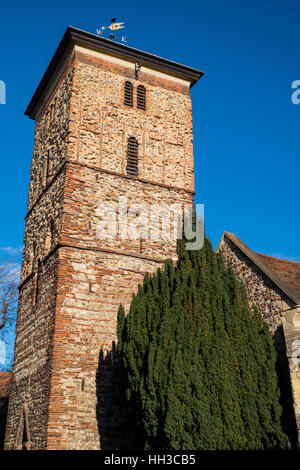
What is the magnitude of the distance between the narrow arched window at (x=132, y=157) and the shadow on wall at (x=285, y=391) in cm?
760

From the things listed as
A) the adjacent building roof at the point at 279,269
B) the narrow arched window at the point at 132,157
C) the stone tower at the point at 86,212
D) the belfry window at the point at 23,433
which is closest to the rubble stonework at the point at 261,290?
the adjacent building roof at the point at 279,269

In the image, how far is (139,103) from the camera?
60.4 ft

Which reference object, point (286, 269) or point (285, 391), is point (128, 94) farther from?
point (285, 391)

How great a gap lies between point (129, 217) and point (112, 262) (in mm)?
1756

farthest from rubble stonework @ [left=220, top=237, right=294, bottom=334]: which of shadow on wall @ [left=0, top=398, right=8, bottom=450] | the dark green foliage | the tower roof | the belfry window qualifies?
shadow on wall @ [left=0, top=398, right=8, bottom=450]

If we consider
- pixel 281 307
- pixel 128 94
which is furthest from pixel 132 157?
pixel 281 307

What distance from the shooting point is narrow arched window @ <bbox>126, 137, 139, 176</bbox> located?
1709 cm

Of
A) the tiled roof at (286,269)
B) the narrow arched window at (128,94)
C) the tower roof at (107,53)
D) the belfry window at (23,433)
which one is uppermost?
the tower roof at (107,53)

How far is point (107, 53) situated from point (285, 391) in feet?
42.9

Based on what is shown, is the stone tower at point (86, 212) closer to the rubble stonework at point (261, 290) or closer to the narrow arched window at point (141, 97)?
the narrow arched window at point (141, 97)

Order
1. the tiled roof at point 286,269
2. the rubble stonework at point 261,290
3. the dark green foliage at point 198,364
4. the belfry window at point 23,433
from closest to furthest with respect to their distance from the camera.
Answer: the dark green foliage at point 198,364 → the rubble stonework at point 261,290 → the tiled roof at point 286,269 → the belfry window at point 23,433

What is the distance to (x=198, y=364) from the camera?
10.6 metres

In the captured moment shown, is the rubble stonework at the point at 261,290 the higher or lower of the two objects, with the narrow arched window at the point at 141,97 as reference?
lower

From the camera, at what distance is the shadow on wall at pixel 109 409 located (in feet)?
43.2
